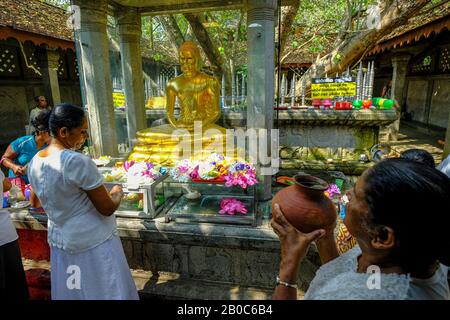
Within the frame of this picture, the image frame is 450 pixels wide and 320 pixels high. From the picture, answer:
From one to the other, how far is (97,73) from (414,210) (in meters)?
4.23

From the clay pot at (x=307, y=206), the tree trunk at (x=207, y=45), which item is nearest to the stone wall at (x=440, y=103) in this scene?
the tree trunk at (x=207, y=45)

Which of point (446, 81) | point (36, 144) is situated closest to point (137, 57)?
point (36, 144)

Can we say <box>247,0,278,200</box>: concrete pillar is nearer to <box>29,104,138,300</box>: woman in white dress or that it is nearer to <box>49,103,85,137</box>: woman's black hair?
<box>29,104,138,300</box>: woman in white dress

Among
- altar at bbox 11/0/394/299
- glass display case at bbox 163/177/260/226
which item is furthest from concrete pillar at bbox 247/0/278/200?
glass display case at bbox 163/177/260/226

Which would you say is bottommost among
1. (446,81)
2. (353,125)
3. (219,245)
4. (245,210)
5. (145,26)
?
(219,245)

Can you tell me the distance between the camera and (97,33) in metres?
3.99

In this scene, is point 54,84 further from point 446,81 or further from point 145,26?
point 446,81

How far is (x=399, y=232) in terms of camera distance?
97 centimetres

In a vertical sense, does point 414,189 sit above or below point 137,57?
below

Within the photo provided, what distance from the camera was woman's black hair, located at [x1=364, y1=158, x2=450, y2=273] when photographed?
91cm

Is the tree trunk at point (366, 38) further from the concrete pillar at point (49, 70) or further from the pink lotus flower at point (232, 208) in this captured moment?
the concrete pillar at point (49, 70)

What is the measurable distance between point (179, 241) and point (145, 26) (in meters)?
9.01

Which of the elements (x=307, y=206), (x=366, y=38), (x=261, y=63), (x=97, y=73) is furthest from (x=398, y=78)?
(x=307, y=206)

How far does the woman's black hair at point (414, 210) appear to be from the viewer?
91cm
